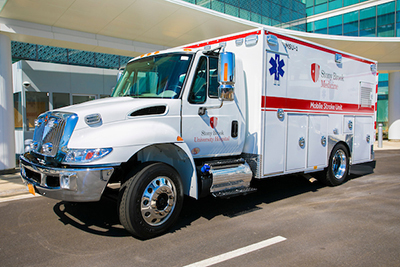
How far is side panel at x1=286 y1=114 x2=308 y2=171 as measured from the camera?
6246 millimetres

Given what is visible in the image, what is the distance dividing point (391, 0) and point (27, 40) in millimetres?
26699

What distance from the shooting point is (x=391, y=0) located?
83.1ft

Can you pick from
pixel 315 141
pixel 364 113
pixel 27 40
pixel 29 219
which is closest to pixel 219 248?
pixel 29 219

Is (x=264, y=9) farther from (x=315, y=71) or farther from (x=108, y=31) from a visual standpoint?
(x=315, y=71)

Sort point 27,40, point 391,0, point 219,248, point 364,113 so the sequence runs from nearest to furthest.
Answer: point 219,248 < point 364,113 < point 27,40 < point 391,0

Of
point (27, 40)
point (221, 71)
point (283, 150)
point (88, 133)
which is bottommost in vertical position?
point (283, 150)

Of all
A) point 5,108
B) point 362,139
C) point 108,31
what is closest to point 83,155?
point 5,108

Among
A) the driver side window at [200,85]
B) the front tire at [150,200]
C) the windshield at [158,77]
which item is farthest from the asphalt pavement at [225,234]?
the driver side window at [200,85]

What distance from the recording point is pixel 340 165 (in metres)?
7.88

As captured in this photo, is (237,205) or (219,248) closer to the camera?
(219,248)

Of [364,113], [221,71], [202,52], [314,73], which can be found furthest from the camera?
[364,113]

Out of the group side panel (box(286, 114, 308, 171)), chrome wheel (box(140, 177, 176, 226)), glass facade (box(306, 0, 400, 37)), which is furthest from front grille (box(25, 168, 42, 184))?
glass facade (box(306, 0, 400, 37))

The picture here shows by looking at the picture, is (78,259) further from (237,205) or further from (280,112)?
(280,112)

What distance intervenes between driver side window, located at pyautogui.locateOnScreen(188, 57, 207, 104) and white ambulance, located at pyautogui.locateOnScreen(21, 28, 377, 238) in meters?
0.02
